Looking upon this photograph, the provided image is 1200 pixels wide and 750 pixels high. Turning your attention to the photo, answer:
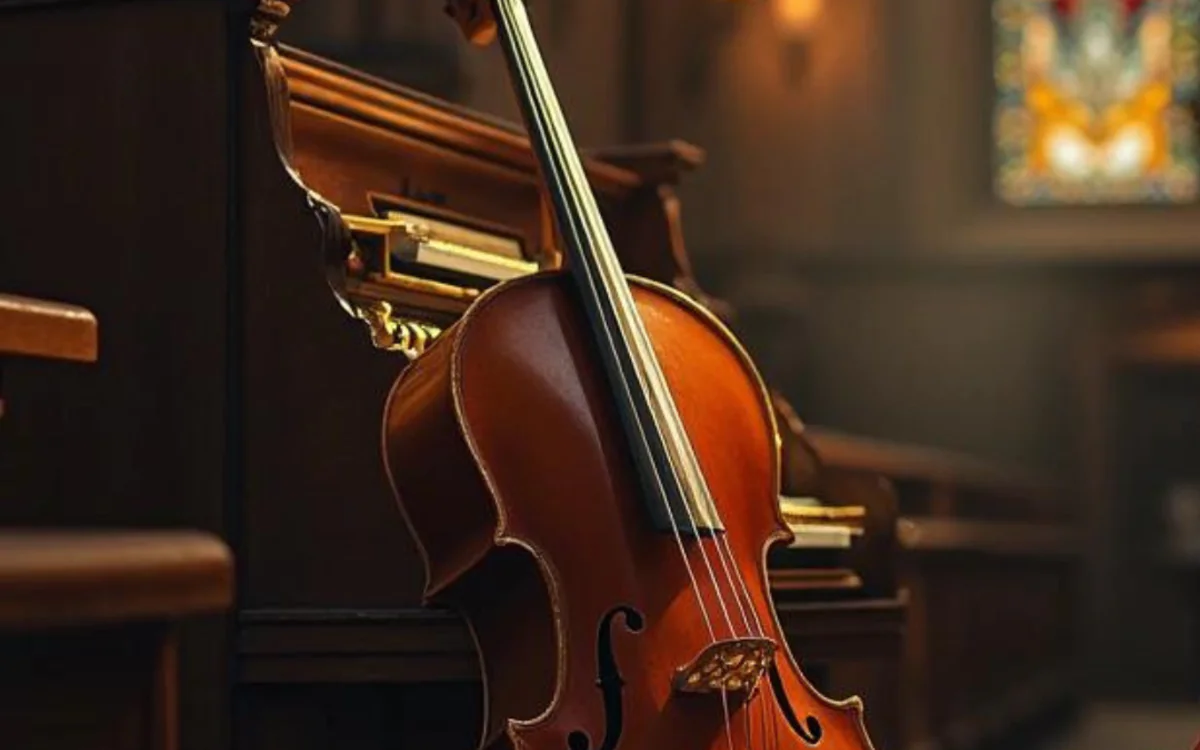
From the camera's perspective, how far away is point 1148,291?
11.3m

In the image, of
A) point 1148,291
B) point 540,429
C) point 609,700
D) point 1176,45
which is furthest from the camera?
point 1176,45

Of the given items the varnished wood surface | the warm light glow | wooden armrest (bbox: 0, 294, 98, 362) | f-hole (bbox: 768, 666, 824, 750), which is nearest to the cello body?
f-hole (bbox: 768, 666, 824, 750)

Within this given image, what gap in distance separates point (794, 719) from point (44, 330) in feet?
3.38

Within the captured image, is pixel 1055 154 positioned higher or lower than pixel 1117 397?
higher

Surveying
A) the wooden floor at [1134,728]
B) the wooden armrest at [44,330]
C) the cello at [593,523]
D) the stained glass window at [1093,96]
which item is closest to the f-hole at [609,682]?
the cello at [593,523]

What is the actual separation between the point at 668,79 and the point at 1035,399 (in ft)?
7.91

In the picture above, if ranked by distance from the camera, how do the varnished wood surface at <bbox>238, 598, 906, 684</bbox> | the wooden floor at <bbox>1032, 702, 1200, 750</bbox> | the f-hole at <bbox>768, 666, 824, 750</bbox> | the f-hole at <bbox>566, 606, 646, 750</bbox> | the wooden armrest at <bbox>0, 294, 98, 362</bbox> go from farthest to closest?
the wooden floor at <bbox>1032, 702, 1200, 750</bbox>, the varnished wood surface at <bbox>238, 598, 906, 684</bbox>, the f-hole at <bbox>768, 666, 824, 750</bbox>, the f-hole at <bbox>566, 606, 646, 750</bbox>, the wooden armrest at <bbox>0, 294, 98, 362</bbox>

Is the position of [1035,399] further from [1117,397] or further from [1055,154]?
[1055,154]

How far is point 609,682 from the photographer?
7.29 feet

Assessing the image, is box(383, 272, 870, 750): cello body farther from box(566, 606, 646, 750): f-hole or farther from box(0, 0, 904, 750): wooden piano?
box(0, 0, 904, 750): wooden piano

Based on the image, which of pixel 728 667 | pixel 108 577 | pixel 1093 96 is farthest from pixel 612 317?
pixel 1093 96

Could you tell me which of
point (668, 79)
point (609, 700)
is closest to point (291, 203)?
point (609, 700)

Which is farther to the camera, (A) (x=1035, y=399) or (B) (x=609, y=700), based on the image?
(A) (x=1035, y=399)

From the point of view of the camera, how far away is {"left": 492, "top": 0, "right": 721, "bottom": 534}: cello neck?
237cm
